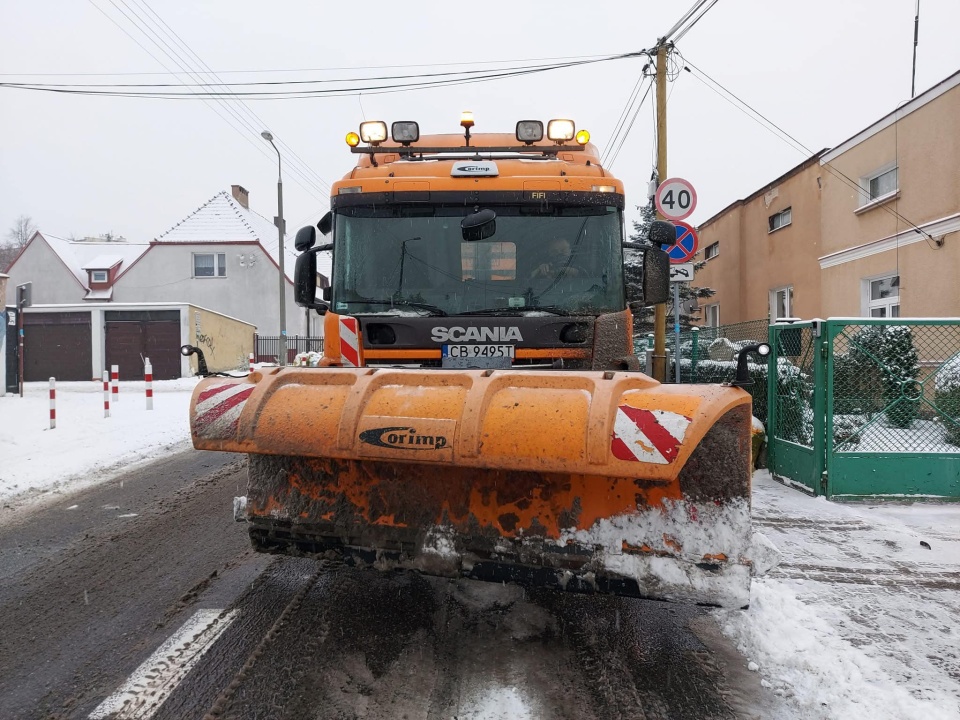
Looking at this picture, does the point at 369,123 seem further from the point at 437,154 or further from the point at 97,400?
the point at 97,400

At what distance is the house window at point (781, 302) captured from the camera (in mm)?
16422

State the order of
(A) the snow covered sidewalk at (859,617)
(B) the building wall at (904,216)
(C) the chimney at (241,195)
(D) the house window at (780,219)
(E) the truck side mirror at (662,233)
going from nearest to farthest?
1. (A) the snow covered sidewalk at (859,617)
2. (E) the truck side mirror at (662,233)
3. (B) the building wall at (904,216)
4. (D) the house window at (780,219)
5. (C) the chimney at (241,195)

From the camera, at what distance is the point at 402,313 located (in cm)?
412

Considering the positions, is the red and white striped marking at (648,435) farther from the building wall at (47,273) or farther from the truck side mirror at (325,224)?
the building wall at (47,273)

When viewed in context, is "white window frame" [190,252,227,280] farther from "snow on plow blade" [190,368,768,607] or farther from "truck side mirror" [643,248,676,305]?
"snow on plow blade" [190,368,768,607]

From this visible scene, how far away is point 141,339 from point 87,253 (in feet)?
68.4

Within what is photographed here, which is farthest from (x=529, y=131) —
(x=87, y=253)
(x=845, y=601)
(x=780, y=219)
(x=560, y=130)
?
(x=87, y=253)

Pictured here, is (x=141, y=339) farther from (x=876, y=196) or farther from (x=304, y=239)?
(x=876, y=196)

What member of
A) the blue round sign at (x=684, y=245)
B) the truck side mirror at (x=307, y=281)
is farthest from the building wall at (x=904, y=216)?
the truck side mirror at (x=307, y=281)

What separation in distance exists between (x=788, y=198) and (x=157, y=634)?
17.1 metres

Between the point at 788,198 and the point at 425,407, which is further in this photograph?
the point at 788,198

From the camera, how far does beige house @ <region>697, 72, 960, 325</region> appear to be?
403 inches

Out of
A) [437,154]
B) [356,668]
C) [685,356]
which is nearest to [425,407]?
[356,668]

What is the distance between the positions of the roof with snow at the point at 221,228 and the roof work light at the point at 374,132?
3026 centimetres
